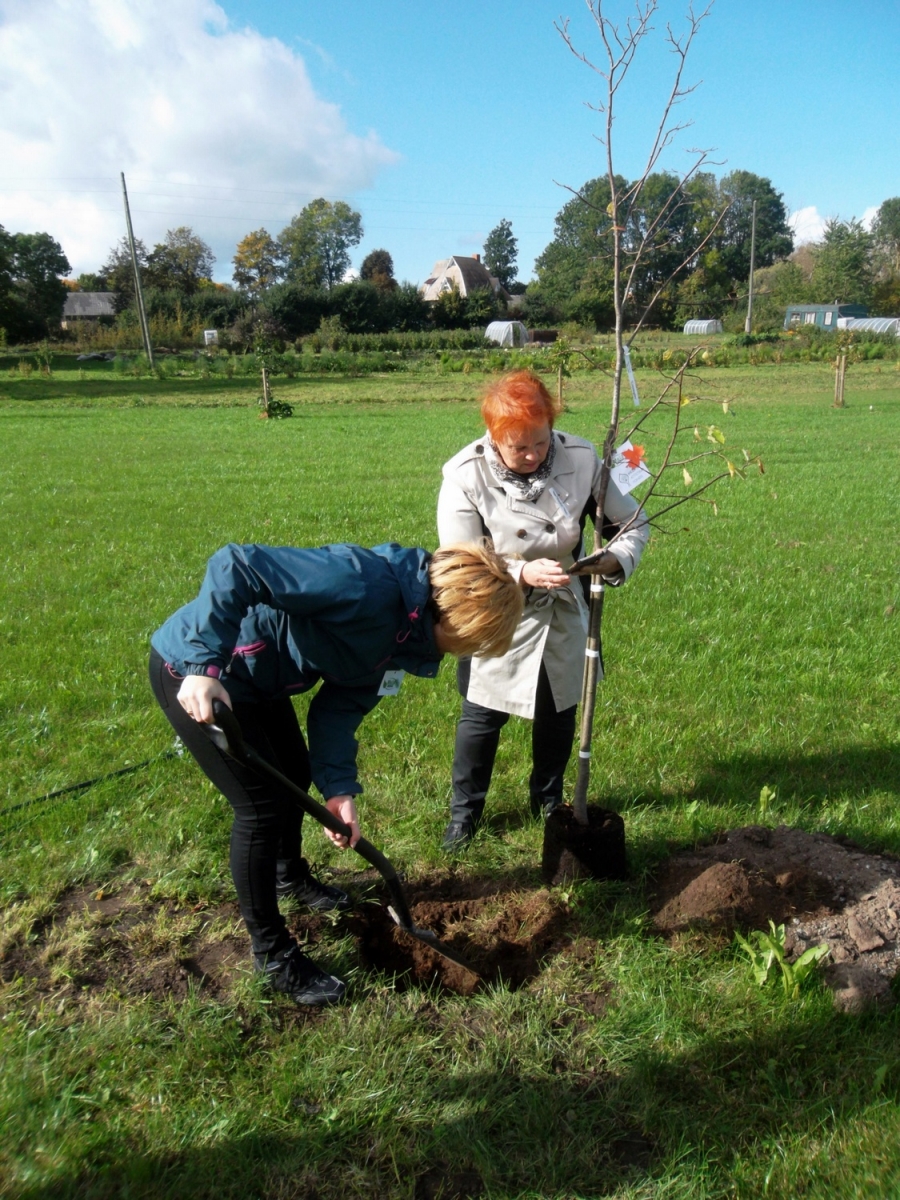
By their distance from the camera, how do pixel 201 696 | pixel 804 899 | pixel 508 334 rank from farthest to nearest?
pixel 508 334 < pixel 804 899 < pixel 201 696

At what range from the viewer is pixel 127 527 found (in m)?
8.72

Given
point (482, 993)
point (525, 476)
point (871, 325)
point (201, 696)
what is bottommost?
point (482, 993)

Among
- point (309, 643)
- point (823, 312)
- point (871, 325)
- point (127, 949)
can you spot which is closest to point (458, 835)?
point (127, 949)

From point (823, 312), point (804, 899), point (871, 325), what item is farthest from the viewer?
point (823, 312)

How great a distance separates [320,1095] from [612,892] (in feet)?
4.31

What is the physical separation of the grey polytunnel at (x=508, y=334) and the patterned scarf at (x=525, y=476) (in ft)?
160

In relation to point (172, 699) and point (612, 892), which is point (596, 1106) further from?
point (172, 699)

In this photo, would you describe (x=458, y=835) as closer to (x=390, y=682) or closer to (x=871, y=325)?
(x=390, y=682)

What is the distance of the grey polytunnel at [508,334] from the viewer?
50625 millimetres

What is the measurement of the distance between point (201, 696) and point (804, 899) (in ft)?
7.22

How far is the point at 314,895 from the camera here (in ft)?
10.3

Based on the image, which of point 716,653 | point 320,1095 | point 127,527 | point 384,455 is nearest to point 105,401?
point 384,455

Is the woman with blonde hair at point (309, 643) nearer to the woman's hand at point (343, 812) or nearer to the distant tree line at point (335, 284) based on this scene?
the woman's hand at point (343, 812)

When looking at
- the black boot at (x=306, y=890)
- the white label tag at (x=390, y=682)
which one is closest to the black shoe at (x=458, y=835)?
the black boot at (x=306, y=890)
